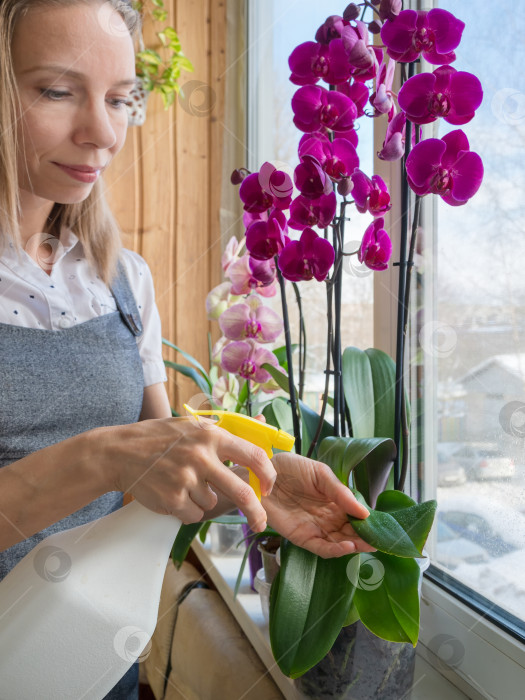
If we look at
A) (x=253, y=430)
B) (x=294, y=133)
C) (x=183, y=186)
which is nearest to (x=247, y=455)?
(x=253, y=430)

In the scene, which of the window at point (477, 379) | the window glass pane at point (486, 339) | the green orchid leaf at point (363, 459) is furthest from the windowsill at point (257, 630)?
the green orchid leaf at point (363, 459)

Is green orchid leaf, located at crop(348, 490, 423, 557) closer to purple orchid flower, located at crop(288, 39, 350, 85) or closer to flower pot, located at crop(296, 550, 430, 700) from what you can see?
flower pot, located at crop(296, 550, 430, 700)

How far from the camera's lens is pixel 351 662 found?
22.5 inches

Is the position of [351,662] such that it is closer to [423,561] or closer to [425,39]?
[423,561]

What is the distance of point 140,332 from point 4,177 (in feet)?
0.89

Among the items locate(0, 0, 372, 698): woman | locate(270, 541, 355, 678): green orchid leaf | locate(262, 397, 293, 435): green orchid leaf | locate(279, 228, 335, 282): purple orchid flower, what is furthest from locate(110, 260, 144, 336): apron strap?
locate(270, 541, 355, 678): green orchid leaf

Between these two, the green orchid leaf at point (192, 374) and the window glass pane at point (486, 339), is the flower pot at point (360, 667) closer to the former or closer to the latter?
the window glass pane at point (486, 339)

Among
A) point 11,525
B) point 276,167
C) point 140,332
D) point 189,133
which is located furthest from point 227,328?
point 189,133

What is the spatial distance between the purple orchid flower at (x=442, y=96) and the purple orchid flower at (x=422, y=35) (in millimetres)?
29

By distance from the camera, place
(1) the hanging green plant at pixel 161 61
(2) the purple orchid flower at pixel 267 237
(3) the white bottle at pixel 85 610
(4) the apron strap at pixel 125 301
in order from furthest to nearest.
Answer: (1) the hanging green plant at pixel 161 61 < (4) the apron strap at pixel 125 301 < (2) the purple orchid flower at pixel 267 237 < (3) the white bottle at pixel 85 610

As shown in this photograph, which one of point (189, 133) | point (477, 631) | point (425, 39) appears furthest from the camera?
point (189, 133)

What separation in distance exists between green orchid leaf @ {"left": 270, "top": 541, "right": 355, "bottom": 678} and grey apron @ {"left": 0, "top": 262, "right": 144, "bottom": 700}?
0.32 m

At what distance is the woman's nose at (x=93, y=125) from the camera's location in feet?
2.17

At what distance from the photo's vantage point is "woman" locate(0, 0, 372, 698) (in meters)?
0.44
